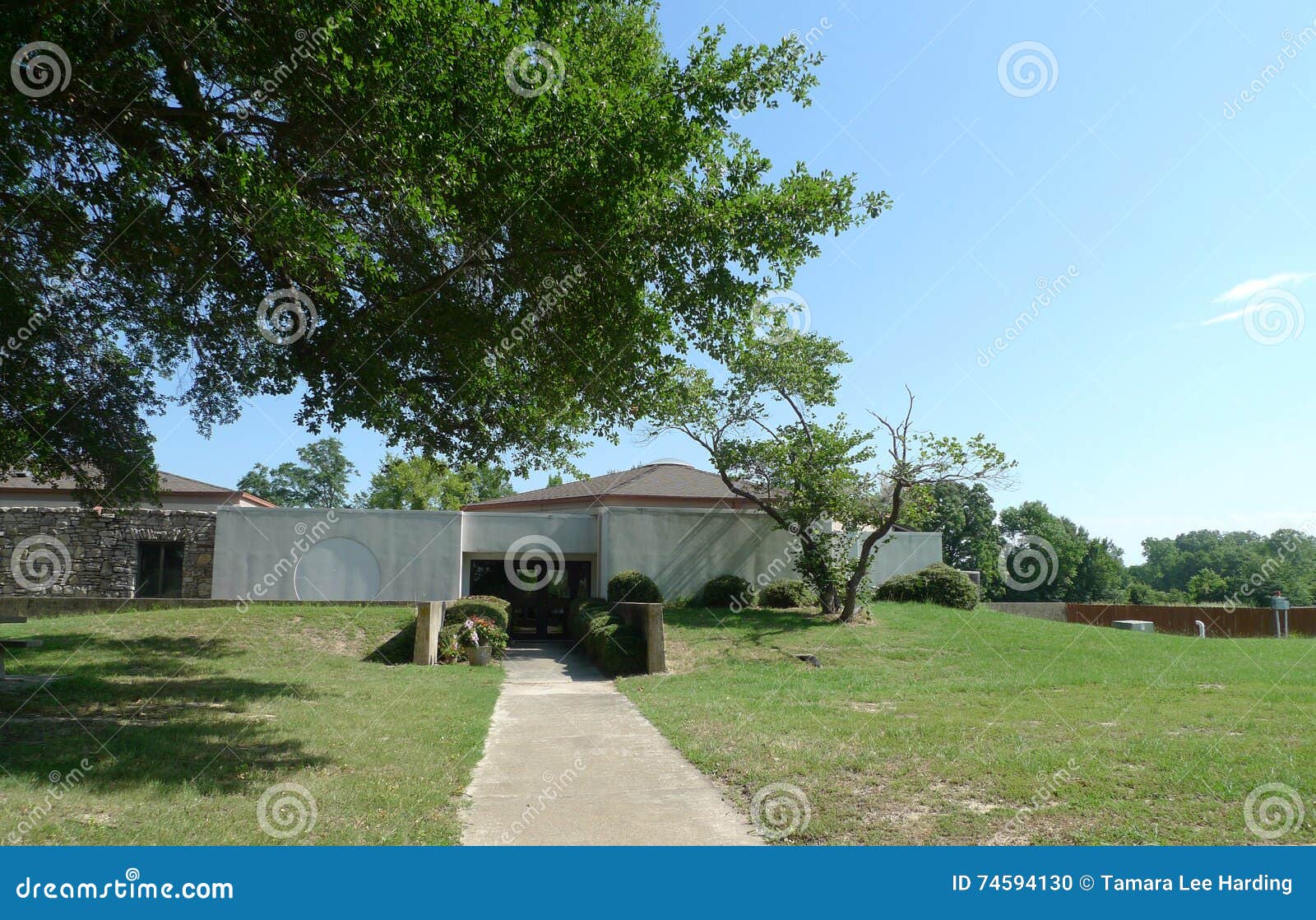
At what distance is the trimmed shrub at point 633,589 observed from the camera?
2211 cm

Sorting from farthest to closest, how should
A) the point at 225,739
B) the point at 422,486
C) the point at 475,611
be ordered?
the point at 422,486, the point at 475,611, the point at 225,739

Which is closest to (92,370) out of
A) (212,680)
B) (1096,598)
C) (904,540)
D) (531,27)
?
(212,680)

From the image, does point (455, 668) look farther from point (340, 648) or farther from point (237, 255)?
point (237, 255)

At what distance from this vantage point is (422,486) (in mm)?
44719

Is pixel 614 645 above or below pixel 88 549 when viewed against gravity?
below

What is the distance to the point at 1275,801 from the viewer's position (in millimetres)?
5961

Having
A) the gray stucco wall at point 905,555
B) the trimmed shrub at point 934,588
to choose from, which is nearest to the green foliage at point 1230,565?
the gray stucco wall at point 905,555

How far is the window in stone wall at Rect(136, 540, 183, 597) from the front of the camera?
2444 cm

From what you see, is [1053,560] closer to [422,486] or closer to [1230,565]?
[1230,565]

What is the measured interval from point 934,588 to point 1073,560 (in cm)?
4783

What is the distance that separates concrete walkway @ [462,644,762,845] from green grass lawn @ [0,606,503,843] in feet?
1.02

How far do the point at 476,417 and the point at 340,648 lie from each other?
7.18 meters

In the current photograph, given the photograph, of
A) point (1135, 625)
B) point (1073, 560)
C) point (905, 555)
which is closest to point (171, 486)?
point (905, 555)

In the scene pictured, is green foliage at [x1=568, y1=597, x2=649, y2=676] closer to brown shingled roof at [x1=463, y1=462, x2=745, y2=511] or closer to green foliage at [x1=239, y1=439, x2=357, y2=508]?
brown shingled roof at [x1=463, y1=462, x2=745, y2=511]
